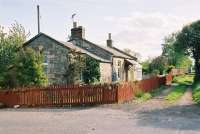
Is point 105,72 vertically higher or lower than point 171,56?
lower

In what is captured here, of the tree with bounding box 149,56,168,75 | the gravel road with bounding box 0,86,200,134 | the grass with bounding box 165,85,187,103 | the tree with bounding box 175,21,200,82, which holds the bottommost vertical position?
the gravel road with bounding box 0,86,200,134

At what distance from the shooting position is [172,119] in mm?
18594

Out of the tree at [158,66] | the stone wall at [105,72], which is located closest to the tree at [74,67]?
the stone wall at [105,72]

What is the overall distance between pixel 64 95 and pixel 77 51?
12.4m

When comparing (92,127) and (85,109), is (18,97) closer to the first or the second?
(85,109)

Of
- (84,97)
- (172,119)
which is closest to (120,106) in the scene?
(84,97)

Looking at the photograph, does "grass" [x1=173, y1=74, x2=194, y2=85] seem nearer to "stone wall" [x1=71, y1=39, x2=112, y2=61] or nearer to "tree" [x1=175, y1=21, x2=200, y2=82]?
"tree" [x1=175, y1=21, x2=200, y2=82]

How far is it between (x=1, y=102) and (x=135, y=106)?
340 inches

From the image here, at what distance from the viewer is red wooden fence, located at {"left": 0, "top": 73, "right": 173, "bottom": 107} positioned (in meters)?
25.5

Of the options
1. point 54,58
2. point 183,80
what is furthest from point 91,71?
point 183,80

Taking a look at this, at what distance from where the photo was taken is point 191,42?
192 feet

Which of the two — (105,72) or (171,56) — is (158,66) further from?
(105,72)

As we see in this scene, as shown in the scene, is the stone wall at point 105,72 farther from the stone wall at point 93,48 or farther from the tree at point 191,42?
the tree at point 191,42

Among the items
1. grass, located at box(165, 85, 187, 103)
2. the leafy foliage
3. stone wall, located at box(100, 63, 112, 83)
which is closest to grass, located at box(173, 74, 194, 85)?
stone wall, located at box(100, 63, 112, 83)
